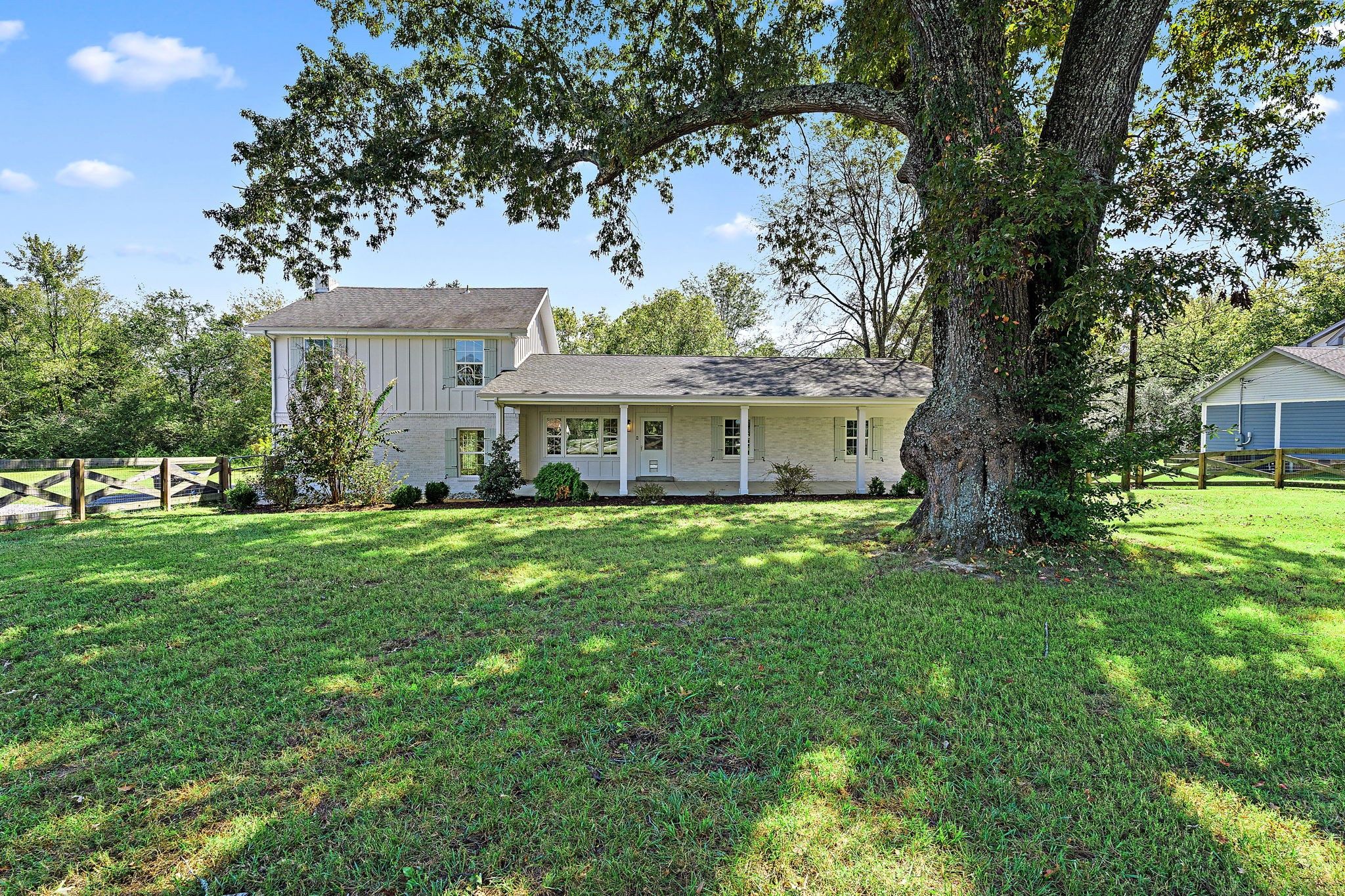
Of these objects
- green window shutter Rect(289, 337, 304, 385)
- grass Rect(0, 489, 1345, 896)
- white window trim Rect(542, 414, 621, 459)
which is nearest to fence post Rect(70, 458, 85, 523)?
grass Rect(0, 489, 1345, 896)

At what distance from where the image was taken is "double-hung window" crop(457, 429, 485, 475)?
1584 centimetres

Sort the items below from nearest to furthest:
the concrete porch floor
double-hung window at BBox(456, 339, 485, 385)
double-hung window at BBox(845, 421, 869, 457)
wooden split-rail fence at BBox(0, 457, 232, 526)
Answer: wooden split-rail fence at BBox(0, 457, 232, 526)
the concrete porch floor
double-hung window at BBox(456, 339, 485, 385)
double-hung window at BBox(845, 421, 869, 457)

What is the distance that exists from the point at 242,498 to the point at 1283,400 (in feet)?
98.0

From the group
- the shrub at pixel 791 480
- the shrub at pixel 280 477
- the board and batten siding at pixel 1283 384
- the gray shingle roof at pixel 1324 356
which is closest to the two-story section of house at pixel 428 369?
the shrub at pixel 280 477

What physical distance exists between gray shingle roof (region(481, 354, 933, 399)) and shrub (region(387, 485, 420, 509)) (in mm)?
2655

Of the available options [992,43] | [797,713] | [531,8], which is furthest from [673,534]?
[531,8]

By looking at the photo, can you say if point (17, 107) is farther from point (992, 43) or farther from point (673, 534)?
point (992, 43)

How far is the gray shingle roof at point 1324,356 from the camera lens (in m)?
16.8

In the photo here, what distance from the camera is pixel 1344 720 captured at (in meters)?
2.99

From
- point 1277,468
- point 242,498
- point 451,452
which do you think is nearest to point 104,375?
point 451,452

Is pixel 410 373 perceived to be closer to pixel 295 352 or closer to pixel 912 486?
pixel 295 352

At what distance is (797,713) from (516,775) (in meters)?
1.53

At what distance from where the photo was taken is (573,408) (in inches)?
632

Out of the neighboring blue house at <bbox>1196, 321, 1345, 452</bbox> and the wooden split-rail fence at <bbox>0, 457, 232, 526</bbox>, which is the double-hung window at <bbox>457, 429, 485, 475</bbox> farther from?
the neighboring blue house at <bbox>1196, 321, 1345, 452</bbox>
